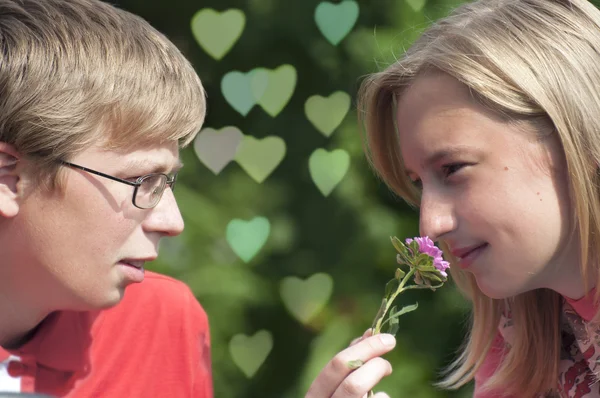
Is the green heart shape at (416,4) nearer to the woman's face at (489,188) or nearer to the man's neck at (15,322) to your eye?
the woman's face at (489,188)

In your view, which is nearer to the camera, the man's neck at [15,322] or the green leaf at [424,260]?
the green leaf at [424,260]

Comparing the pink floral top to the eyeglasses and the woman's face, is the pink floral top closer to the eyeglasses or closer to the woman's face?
the woman's face

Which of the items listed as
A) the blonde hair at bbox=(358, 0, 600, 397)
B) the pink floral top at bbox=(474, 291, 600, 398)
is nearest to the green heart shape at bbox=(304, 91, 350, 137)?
the blonde hair at bbox=(358, 0, 600, 397)

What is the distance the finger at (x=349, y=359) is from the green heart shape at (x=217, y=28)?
5.44 ft

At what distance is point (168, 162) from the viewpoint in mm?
2475

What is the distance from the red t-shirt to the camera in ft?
8.10

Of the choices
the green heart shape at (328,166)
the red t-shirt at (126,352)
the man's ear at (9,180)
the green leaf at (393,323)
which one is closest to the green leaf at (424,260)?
the green leaf at (393,323)

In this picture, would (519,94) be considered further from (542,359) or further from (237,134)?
(237,134)

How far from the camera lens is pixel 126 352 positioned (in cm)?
270

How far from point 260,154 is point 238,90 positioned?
26 cm

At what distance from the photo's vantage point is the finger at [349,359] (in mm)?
2230

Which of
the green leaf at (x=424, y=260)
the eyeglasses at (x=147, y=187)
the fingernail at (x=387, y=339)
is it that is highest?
the green leaf at (x=424, y=260)

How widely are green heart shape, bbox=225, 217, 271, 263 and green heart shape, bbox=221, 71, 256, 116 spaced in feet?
1.47

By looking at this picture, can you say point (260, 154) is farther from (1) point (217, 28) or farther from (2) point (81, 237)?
(2) point (81, 237)
